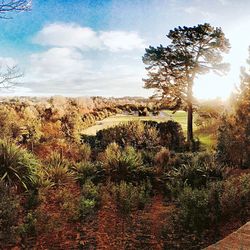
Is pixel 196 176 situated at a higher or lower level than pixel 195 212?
higher

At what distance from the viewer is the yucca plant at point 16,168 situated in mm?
9141

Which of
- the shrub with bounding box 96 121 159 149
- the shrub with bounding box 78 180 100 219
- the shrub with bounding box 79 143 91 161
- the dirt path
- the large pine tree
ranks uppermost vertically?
the large pine tree

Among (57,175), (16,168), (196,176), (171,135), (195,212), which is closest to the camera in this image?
(195,212)

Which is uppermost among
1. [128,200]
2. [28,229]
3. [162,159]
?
[162,159]

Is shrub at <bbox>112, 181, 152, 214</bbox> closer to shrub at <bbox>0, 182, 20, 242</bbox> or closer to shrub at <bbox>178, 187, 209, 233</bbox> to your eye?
shrub at <bbox>178, 187, 209, 233</bbox>

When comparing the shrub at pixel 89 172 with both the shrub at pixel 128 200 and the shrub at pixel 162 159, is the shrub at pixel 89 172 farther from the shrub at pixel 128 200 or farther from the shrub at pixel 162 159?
the shrub at pixel 128 200

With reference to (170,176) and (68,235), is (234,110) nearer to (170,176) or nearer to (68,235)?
(170,176)

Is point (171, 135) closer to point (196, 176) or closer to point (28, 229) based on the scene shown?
point (196, 176)

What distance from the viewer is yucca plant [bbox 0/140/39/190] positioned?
360 inches

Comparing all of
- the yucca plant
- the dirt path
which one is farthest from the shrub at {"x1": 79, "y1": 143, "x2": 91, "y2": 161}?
the dirt path

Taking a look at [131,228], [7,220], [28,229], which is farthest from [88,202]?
[7,220]

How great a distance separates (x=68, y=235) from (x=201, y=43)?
2408 centimetres

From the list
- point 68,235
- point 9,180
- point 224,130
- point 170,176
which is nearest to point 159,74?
point 224,130

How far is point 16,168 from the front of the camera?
9.39 metres
